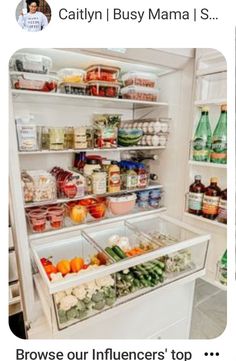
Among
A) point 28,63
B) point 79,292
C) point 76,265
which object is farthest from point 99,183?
point 28,63

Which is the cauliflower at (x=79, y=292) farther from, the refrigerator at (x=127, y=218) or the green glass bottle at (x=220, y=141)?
the green glass bottle at (x=220, y=141)

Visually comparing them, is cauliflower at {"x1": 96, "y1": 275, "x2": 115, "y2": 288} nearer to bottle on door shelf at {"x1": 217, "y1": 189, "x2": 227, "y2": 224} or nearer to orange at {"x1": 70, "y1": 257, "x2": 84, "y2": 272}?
orange at {"x1": 70, "y1": 257, "x2": 84, "y2": 272}

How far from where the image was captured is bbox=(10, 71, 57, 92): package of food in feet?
3.21

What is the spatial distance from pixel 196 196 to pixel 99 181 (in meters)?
0.48

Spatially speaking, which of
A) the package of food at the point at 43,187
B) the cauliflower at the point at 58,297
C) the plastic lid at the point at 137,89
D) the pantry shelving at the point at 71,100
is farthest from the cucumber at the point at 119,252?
the plastic lid at the point at 137,89

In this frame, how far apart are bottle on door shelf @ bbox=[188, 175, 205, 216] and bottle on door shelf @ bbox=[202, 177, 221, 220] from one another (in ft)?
0.10

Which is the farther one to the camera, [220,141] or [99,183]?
[99,183]

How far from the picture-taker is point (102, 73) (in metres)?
1.14

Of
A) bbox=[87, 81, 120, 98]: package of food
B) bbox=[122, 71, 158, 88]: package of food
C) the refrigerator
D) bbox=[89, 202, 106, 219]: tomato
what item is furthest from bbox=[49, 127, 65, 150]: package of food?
bbox=[122, 71, 158, 88]: package of food

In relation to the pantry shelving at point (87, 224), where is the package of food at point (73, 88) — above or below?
above

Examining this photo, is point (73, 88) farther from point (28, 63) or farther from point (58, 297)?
point (58, 297)

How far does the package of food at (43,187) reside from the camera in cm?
106

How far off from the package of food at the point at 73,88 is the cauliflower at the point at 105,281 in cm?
Result: 84
